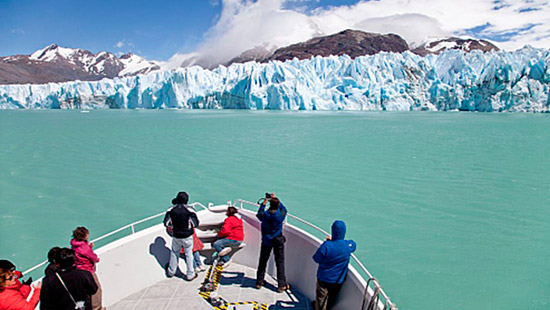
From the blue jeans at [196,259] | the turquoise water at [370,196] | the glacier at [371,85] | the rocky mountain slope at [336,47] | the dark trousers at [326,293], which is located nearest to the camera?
the dark trousers at [326,293]

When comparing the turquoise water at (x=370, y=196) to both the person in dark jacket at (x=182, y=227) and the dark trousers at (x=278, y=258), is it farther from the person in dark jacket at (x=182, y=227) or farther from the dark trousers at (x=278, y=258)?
the person in dark jacket at (x=182, y=227)

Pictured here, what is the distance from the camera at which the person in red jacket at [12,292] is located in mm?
2023

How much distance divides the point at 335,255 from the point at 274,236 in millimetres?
817

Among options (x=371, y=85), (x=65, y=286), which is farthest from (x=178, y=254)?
(x=371, y=85)

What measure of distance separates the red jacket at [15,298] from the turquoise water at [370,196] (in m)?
4.38

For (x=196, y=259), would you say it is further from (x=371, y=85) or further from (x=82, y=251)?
(x=371, y=85)

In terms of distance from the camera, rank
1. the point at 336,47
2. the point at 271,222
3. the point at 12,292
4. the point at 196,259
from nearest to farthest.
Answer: the point at 12,292, the point at 271,222, the point at 196,259, the point at 336,47

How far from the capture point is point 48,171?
12.0m

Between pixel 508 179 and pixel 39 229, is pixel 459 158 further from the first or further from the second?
pixel 39 229

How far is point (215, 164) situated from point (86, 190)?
489 cm

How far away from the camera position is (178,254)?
12.3 ft

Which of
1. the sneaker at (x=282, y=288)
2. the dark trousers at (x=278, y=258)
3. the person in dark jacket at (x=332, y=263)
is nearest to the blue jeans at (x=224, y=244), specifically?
the dark trousers at (x=278, y=258)

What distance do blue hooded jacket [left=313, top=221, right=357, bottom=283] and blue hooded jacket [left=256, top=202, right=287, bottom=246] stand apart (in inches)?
25.1

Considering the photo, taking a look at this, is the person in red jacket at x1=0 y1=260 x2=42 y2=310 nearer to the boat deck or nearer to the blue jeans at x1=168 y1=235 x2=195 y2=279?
the boat deck
